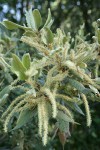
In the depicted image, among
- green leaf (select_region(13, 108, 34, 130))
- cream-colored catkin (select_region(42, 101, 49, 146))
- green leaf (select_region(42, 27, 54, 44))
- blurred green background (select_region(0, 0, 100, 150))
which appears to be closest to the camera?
cream-colored catkin (select_region(42, 101, 49, 146))

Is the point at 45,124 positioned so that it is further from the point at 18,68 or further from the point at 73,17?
the point at 73,17

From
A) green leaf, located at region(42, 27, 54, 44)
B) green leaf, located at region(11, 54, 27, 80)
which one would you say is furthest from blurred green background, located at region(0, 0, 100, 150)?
green leaf, located at region(11, 54, 27, 80)

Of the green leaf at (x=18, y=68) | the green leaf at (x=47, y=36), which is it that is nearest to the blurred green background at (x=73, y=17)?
the green leaf at (x=47, y=36)

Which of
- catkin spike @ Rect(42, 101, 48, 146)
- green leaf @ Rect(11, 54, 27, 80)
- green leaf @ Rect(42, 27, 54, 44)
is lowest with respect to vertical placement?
catkin spike @ Rect(42, 101, 48, 146)

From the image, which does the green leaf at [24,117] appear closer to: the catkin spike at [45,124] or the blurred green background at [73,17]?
the catkin spike at [45,124]

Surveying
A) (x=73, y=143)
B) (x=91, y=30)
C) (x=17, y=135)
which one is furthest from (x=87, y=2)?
(x=17, y=135)

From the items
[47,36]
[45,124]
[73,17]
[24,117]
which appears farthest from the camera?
[73,17]

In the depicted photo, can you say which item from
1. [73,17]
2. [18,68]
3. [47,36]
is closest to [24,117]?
[18,68]

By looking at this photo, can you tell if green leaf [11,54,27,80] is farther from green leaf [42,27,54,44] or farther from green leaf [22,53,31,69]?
green leaf [42,27,54,44]

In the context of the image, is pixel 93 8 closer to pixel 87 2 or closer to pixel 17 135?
pixel 87 2
